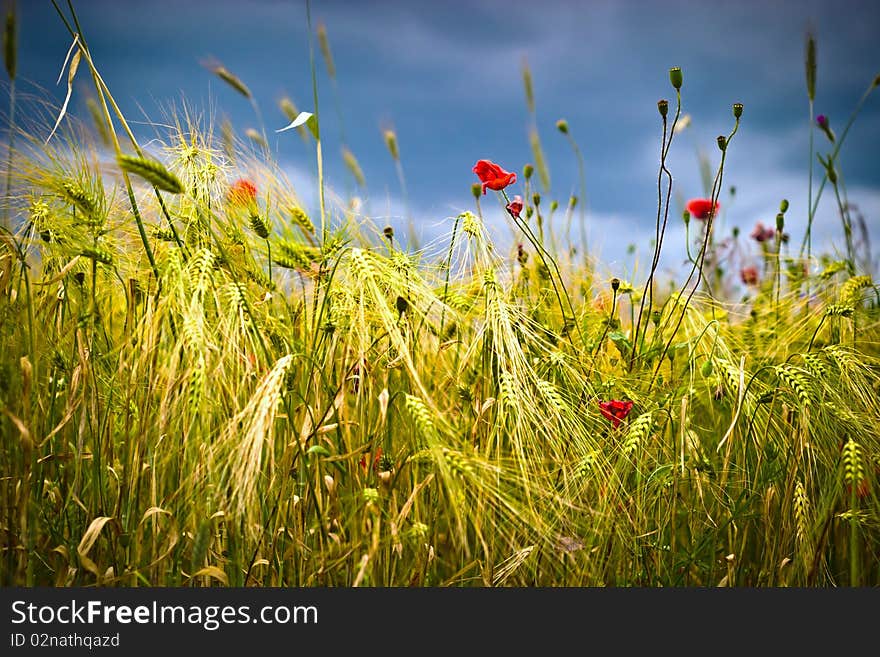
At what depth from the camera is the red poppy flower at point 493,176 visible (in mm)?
1210

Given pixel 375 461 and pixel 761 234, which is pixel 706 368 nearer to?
pixel 375 461

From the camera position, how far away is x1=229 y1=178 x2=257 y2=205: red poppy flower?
1.04 metres

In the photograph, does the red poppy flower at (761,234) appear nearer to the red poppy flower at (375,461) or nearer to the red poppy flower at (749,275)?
the red poppy flower at (749,275)

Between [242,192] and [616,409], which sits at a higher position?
[242,192]

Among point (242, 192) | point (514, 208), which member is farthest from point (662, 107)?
point (242, 192)

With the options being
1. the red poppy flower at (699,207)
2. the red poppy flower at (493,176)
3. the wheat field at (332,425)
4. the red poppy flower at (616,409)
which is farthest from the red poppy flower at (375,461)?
the red poppy flower at (699,207)

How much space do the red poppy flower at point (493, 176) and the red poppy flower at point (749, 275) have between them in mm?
1661

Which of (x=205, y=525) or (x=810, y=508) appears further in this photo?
(x=810, y=508)

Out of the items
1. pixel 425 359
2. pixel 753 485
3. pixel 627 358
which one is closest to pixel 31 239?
pixel 425 359

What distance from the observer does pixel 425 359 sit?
116 centimetres

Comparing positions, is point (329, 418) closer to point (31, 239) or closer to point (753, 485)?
point (31, 239)

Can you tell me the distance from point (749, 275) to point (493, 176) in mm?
1712

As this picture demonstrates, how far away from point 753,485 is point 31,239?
1153 mm

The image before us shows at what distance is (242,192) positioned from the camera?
1.05 meters
